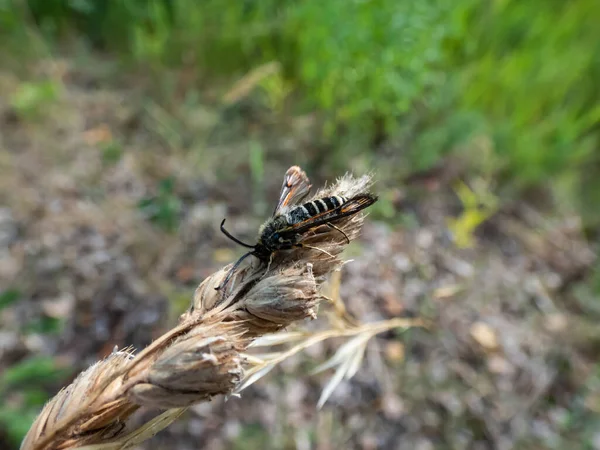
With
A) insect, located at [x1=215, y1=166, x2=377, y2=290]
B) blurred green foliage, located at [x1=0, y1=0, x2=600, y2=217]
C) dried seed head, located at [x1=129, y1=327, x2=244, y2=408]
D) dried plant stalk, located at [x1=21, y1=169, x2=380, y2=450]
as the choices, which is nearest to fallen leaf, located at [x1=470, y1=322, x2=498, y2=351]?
blurred green foliage, located at [x1=0, y1=0, x2=600, y2=217]

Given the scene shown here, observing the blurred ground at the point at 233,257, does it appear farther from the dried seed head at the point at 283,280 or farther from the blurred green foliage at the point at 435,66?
the dried seed head at the point at 283,280

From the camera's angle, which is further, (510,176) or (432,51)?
(510,176)

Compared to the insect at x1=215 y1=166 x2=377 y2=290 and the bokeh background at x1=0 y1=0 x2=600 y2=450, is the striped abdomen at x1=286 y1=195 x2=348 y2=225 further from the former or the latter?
the bokeh background at x1=0 y1=0 x2=600 y2=450

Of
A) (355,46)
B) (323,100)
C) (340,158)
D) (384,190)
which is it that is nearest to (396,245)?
(384,190)

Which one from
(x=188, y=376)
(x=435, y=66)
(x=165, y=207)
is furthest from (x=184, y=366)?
(x=435, y=66)

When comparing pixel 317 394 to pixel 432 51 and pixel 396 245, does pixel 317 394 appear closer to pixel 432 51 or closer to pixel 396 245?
pixel 396 245

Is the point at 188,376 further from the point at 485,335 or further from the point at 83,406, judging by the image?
the point at 485,335

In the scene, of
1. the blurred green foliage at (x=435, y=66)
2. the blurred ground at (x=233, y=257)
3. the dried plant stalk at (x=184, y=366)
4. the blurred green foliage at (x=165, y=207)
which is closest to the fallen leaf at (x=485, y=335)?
the blurred ground at (x=233, y=257)
